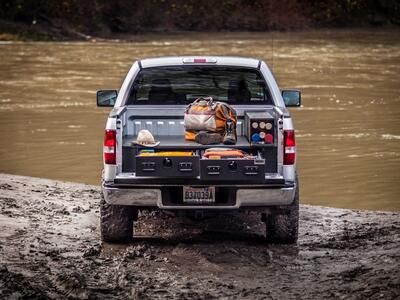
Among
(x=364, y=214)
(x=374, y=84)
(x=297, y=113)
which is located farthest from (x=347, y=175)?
(x=374, y=84)

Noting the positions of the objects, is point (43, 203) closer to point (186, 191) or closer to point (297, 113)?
point (186, 191)

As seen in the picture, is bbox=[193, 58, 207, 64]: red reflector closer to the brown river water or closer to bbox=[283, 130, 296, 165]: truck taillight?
bbox=[283, 130, 296, 165]: truck taillight

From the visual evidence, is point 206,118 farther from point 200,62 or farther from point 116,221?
point 116,221

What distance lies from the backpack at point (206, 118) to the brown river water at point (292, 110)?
335 cm

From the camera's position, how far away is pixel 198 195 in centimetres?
860

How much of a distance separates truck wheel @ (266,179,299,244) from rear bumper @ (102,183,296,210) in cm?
36


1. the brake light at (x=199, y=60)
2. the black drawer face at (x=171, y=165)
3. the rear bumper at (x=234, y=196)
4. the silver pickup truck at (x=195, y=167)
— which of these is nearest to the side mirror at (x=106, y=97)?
the silver pickup truck at (x=195, y=167)

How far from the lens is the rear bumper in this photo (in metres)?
8.56

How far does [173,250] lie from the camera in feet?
29.6

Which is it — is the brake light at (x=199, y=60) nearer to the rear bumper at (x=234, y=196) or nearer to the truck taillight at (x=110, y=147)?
the truck taillight at (x=110, y=147)

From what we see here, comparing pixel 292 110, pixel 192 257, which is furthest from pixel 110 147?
pixel 292 110

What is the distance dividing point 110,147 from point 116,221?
732mm

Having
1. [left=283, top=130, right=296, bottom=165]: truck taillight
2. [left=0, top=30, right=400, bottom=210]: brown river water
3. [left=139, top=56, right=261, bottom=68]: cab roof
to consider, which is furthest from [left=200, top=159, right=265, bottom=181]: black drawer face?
[left=0, top=30, right=400, bottom=210]: brown river water

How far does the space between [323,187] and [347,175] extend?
3.17ft
